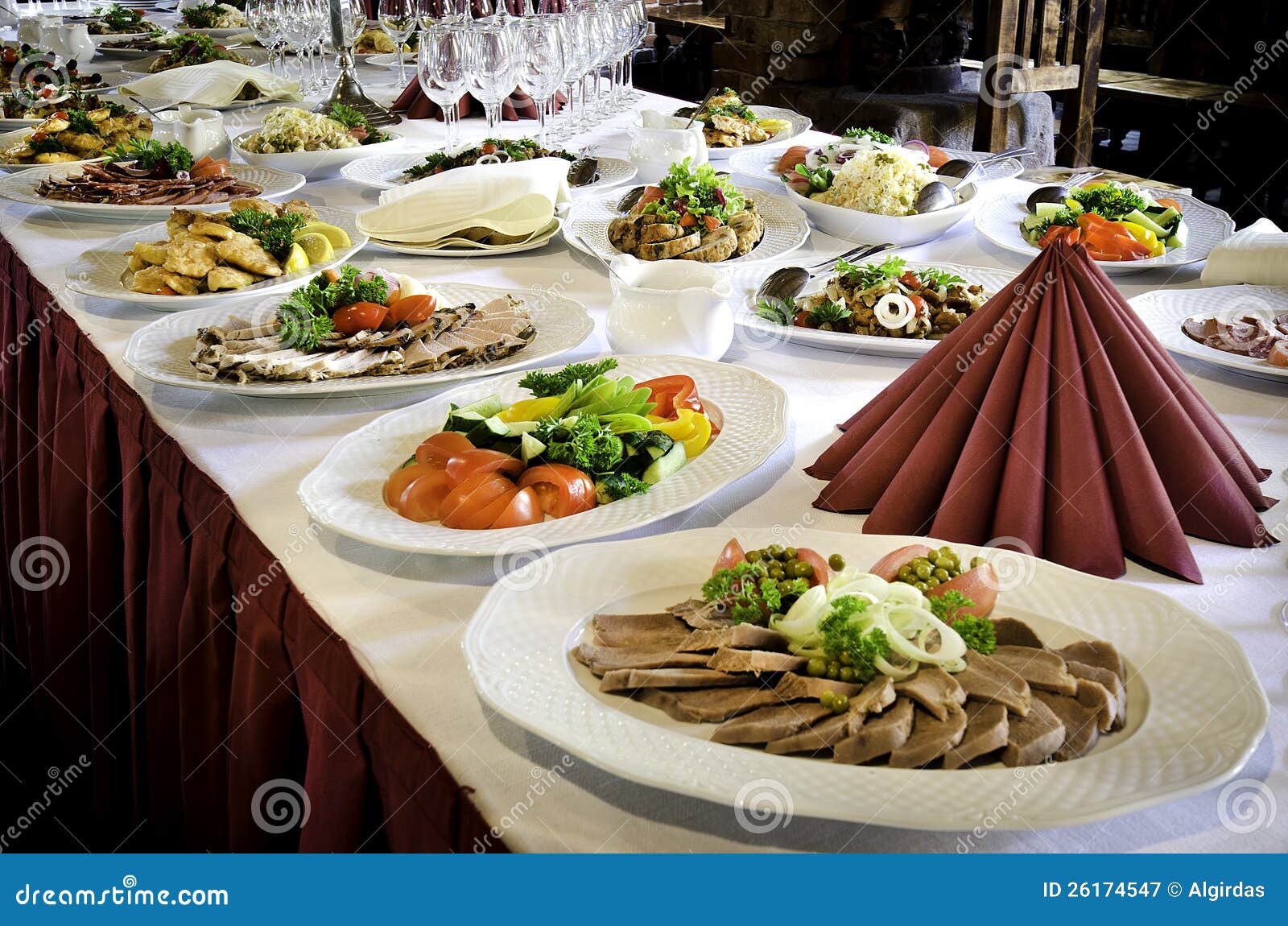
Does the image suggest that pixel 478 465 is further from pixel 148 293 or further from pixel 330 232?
pixel 330 232

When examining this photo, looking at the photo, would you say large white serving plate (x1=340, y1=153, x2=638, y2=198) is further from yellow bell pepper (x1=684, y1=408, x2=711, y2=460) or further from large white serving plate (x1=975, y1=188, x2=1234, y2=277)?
yellow bell pepper (x1=684, y1=408, x2=711, y2=460)

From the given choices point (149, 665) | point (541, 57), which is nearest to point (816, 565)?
point (149, 665)

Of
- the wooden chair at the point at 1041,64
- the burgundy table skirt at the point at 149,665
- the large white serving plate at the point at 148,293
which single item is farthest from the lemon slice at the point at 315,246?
the wooden chair at the point at 1041,64

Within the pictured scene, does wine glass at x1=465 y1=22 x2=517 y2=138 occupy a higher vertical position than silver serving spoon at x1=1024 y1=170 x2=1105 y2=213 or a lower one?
higher

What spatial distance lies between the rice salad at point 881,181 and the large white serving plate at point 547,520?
2.61 feet

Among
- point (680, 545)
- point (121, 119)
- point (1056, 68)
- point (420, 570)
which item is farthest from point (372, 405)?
point (1056, 68)

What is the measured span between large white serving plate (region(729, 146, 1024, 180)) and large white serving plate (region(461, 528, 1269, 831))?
1.62 metres

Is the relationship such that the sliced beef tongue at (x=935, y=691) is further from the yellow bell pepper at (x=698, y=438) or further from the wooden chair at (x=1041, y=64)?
the wooden chair at (x=1041, y=64)

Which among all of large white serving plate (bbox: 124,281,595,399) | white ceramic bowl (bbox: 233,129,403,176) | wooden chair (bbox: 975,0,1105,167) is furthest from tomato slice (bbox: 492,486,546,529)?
wooden chair (bbox: 975,0,1105,167)

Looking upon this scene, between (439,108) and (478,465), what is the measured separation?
2567 millimetres

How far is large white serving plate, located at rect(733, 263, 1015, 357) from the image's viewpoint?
1.50m

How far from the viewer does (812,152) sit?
2.40 metres

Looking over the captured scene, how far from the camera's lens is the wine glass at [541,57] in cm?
239

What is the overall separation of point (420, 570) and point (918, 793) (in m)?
0.54
